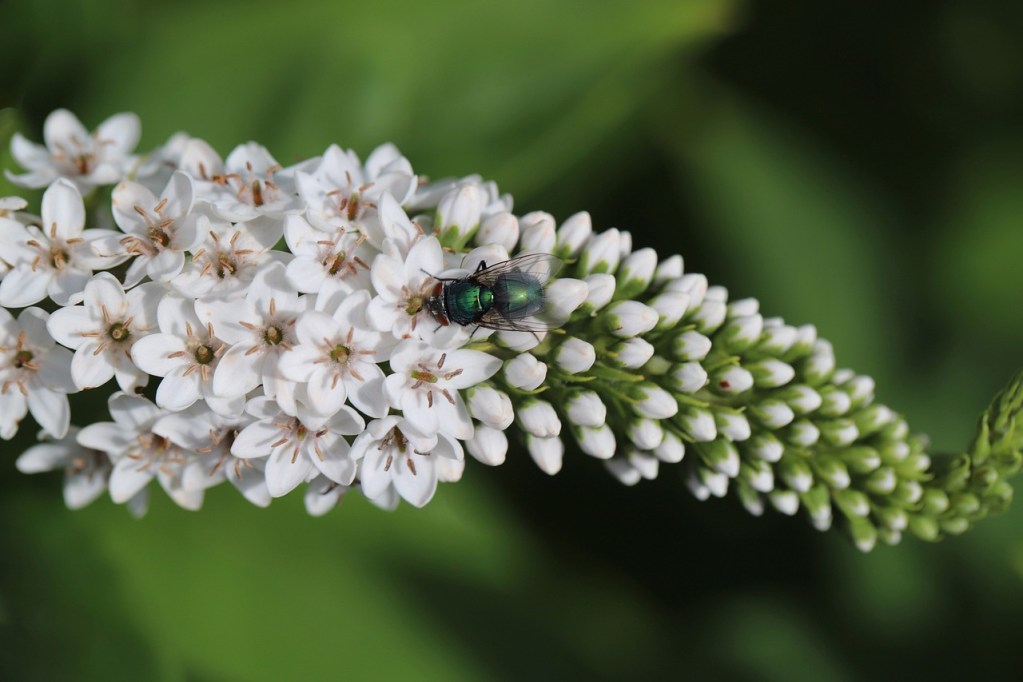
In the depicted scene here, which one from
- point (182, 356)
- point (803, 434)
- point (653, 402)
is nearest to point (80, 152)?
point (182, 356)

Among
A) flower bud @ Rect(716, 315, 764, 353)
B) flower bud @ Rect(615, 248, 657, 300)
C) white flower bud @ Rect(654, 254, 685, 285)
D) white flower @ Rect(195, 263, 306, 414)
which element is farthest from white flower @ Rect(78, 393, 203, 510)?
flower bud @ Rect(716, 315, 764, 353)

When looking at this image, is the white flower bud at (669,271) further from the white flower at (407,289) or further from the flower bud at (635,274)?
the white flower at (407,289)

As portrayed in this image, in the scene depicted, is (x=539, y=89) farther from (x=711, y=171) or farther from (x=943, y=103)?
(x=943, y=103)

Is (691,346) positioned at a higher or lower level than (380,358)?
higher

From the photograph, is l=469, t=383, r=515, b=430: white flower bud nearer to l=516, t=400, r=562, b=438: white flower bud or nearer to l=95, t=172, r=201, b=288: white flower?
l=516, t=400, r=562, b=438: white flower bud

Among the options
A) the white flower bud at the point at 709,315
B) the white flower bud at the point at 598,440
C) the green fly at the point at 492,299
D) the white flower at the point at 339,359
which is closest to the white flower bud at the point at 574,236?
the green fly at the point at 492,299

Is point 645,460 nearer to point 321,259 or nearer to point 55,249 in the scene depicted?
point 321,259

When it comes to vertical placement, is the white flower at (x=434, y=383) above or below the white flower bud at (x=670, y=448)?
below
